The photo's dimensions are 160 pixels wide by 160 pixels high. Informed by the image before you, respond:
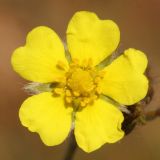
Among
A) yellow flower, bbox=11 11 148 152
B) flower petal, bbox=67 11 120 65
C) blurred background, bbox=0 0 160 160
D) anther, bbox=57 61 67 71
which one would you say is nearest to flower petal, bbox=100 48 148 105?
yellow flower, bbox=11 11 148 152

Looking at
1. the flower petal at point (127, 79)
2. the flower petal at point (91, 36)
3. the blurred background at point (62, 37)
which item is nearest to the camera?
the flower petal at point (127, 79)

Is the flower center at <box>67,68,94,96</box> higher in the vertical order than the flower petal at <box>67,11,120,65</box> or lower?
lower

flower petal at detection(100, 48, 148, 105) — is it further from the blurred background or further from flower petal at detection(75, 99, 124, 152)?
the blurred background

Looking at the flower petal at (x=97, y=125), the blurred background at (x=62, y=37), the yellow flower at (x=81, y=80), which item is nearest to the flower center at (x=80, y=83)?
the yellow flower at (x=81, y=80)

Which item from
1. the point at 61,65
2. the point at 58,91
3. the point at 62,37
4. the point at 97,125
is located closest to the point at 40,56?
the point at 61,65

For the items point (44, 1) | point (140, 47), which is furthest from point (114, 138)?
point (44, 1)

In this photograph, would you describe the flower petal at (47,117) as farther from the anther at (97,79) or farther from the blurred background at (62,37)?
the blurred background at (62,37)

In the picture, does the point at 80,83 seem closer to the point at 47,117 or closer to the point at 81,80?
the point at 81,80
